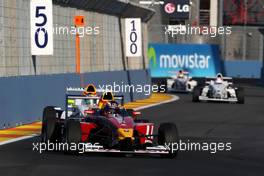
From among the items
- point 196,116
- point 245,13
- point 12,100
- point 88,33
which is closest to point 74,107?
point 12,100

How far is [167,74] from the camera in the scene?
55.4 m

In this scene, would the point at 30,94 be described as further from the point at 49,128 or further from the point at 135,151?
the point at 135,151

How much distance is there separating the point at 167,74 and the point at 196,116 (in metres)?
28.8

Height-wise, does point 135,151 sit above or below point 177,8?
below

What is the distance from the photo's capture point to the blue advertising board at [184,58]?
2202 inches

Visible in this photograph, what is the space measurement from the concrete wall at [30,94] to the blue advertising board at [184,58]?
2711 cm

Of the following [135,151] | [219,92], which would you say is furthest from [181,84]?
[135,151]

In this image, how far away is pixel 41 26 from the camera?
23.4m

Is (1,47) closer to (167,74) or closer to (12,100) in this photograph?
(12,100)

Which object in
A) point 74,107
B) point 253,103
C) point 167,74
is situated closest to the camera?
point 74,107

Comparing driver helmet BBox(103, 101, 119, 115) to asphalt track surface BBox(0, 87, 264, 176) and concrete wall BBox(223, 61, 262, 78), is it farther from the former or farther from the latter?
concrete wall BBox(223, 61, 262, 78)

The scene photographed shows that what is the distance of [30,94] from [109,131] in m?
8.13

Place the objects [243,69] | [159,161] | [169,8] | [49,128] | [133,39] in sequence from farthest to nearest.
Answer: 1. [169,8]
2. [243,69]
3. [133,39]
4. [49,128]
5. [159,161]

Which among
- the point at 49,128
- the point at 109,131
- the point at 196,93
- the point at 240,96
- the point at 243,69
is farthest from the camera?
the point at 243,69
